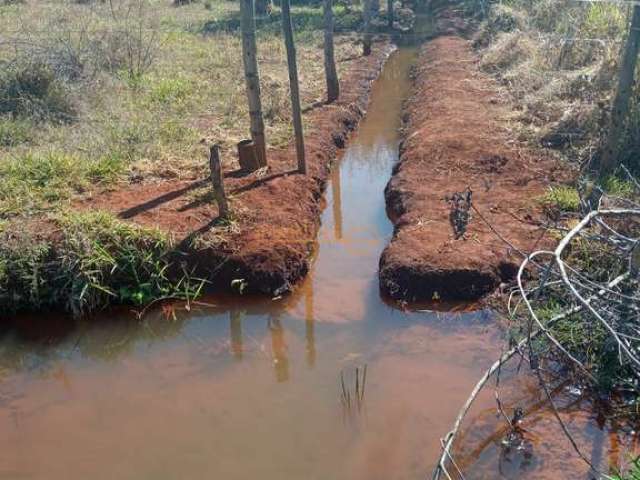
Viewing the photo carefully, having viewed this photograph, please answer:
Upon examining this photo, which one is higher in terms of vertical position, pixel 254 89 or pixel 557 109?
pixel 254 89

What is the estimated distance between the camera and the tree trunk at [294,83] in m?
7.29

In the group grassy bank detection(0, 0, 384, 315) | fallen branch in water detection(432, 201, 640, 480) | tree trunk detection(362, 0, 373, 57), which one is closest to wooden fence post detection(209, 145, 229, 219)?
grassy bank detection(0, 0, 384, 315)

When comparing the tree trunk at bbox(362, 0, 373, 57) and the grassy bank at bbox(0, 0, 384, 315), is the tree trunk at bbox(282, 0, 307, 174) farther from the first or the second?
the tree trunk at bbox(362, 0, 373, 57)

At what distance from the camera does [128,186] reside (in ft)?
24.6

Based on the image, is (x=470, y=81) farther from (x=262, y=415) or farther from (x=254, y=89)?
(x=262, y=415)

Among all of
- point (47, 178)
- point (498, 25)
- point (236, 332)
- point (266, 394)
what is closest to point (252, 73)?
point (47, 178)

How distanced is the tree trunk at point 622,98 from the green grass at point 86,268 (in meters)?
4.91

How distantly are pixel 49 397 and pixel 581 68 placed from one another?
9.22m

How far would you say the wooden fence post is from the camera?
250 inches

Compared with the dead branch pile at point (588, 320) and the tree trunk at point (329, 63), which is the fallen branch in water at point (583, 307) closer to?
the dead branch pile at point (588, 320)

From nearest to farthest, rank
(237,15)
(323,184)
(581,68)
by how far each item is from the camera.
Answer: (323,184) → (581,68) → (237,15)

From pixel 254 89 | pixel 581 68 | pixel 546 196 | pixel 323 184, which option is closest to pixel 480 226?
pixel 546 196

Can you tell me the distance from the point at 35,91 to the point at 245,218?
503 cm

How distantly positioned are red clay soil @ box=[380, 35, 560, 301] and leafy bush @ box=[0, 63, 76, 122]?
514 cm
